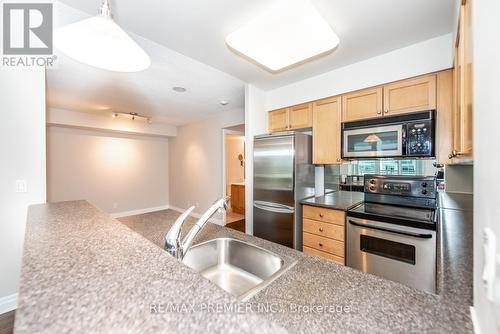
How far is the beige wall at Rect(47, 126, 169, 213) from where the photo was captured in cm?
424

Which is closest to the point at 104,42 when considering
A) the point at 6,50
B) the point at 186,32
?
the point at 186,32

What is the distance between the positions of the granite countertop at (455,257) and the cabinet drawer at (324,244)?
2.72ft

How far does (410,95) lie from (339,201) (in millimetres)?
1239

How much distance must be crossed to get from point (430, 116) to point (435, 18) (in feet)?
2.42

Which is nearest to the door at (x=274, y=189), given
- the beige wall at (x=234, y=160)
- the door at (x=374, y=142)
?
the door at (x=374, y=142)

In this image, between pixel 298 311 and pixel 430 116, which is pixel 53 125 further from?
pixel 430 116

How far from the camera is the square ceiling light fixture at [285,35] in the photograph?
4.07ft

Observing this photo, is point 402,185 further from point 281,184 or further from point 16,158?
point 16,158

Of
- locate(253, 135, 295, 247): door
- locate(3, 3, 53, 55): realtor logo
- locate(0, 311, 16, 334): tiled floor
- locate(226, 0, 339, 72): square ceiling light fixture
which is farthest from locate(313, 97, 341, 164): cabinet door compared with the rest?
locate(0, 311, 16, 334): tiled floor

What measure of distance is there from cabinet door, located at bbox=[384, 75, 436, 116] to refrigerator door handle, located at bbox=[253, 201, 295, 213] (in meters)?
1.41

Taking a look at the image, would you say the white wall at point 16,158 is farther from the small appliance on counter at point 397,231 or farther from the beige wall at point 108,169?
the beige wall at point 108,169

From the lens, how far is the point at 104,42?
1012 mm

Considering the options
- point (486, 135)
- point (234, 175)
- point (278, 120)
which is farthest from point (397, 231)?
point (234, 175)

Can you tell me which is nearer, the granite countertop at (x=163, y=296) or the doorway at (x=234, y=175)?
the granite countertop at (x=163, y=296)
